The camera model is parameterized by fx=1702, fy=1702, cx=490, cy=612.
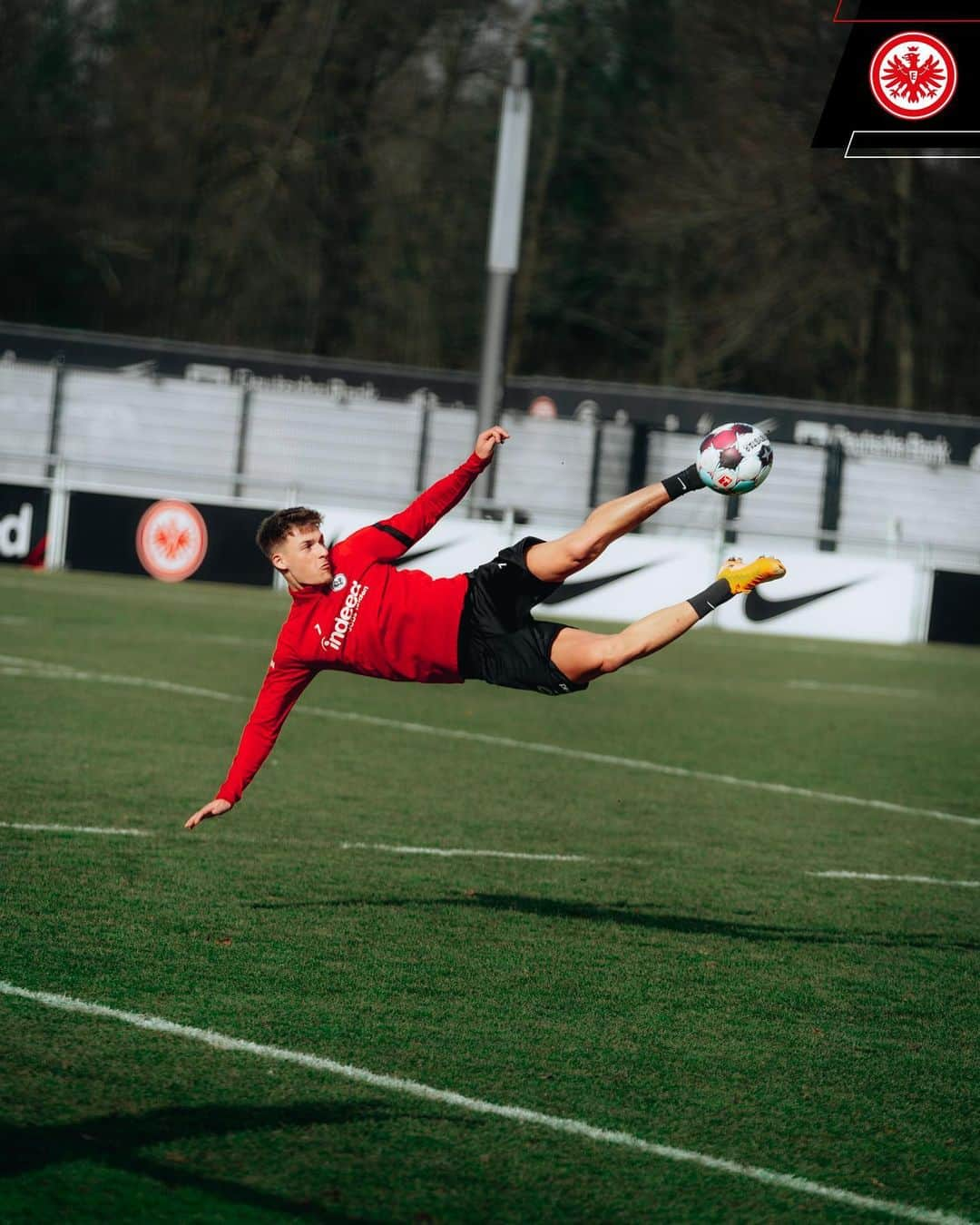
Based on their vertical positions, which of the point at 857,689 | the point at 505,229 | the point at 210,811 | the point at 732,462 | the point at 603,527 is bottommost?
the point at 210,811

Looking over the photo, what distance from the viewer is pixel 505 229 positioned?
23.6 metres

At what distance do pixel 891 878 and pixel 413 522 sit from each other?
10.8 feet

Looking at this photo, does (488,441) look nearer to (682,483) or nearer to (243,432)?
(682,483)

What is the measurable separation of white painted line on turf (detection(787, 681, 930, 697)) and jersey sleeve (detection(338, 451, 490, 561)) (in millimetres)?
11094

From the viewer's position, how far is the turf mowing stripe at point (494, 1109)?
4.19m

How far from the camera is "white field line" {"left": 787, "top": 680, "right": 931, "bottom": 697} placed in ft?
59.4

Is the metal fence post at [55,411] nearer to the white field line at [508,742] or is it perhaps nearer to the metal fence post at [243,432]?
the metal fence post at [243,432]

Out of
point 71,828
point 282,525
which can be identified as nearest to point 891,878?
point 282,525

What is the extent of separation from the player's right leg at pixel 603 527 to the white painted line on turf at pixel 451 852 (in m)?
1.92

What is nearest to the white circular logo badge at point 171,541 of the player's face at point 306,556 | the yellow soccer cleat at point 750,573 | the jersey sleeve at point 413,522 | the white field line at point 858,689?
the white field line at point 858,689

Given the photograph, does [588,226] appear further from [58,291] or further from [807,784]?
[807,784]

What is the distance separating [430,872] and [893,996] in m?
2.51

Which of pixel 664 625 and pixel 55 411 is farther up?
pixel 55 411

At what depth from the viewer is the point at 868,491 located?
91.8ft
